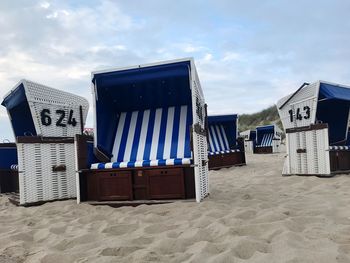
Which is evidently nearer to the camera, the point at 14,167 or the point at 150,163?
the point at 150,163

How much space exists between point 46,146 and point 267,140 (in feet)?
66.0

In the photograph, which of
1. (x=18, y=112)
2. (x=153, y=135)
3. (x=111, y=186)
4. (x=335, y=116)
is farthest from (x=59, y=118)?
(x=335, y=116)

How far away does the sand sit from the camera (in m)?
2.80

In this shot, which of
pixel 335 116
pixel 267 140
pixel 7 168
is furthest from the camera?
pixel 267 140

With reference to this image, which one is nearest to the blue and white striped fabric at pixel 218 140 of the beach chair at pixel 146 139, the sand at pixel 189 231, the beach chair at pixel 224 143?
the beach chair at pixel 224 143

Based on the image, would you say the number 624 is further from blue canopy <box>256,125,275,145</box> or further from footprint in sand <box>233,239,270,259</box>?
blue canopy <box>256,125,275,145</box>

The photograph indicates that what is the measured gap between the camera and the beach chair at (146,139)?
17.2 ft

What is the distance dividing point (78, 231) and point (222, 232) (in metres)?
1.52

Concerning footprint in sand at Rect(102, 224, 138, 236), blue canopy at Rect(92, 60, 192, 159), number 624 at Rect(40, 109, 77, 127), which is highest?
blue canopy at Rect(92, 60, 192, 159)

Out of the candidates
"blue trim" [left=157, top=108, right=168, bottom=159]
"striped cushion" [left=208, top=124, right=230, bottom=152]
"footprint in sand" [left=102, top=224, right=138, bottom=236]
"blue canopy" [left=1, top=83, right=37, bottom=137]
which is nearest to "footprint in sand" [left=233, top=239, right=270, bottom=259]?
"footprint in sand" [left=102, top=224, right=138, bottom=236]

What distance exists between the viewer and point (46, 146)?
6.12 metres

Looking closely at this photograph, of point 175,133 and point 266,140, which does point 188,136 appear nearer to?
point 175,133

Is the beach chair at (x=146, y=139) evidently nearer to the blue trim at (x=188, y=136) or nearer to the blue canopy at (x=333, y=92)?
the blue trim at (x=188, y=136)

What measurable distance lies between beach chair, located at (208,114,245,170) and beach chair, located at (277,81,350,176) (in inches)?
164
